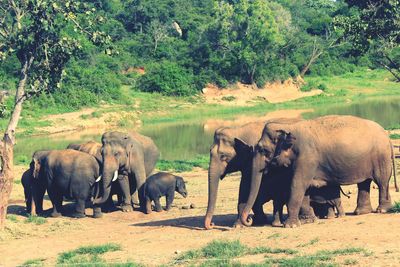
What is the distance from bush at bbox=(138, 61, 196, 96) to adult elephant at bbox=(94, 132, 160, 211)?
33424 mm

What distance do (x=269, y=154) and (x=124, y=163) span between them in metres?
5.39

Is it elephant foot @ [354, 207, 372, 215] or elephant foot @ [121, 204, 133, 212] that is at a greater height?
elephant foot @ [354, 207, 372, 215]

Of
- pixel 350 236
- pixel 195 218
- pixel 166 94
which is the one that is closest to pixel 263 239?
pixel 350 236

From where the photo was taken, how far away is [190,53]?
60.9 m

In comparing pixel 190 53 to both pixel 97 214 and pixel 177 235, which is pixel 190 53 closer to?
pixel 97 214

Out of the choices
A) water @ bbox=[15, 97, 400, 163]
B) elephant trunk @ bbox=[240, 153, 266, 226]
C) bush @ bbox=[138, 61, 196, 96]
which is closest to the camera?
elephant trunk @ bbox=[240, 153, 266, 226]

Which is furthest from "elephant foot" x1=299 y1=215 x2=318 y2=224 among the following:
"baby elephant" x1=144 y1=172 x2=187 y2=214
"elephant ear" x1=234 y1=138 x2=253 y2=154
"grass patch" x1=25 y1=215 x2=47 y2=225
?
"grass patch" x1=25 y1=215 x2=47 y2=225

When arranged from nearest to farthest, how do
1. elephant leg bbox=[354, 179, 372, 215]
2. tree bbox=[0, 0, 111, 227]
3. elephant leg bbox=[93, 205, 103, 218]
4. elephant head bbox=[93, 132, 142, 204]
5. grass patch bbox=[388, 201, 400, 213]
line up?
grass patch bbox=[388, 201, 400, 213], elephant leg bbox=[354, 179, 372, 215], tree bbox=[0, 0, 111, 227], elephant head bbox=[93, 132, 142, 204], elephant leg bbox=[93, 205, 103, 218]

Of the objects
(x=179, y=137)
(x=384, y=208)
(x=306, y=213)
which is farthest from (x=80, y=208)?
(x=179, y=137)

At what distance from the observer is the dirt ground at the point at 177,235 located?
1190 cm

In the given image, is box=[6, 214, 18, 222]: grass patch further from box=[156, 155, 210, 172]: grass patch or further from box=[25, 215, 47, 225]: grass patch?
box=[156, 155, 210, 172]: grass patch

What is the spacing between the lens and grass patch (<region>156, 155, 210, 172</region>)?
2769 cm

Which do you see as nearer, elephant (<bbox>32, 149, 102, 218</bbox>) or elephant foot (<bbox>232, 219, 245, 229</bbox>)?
elephant foot (<bbox>232, 219, 245, 229</bbox>)

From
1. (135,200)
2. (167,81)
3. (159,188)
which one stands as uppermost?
(159,188)
